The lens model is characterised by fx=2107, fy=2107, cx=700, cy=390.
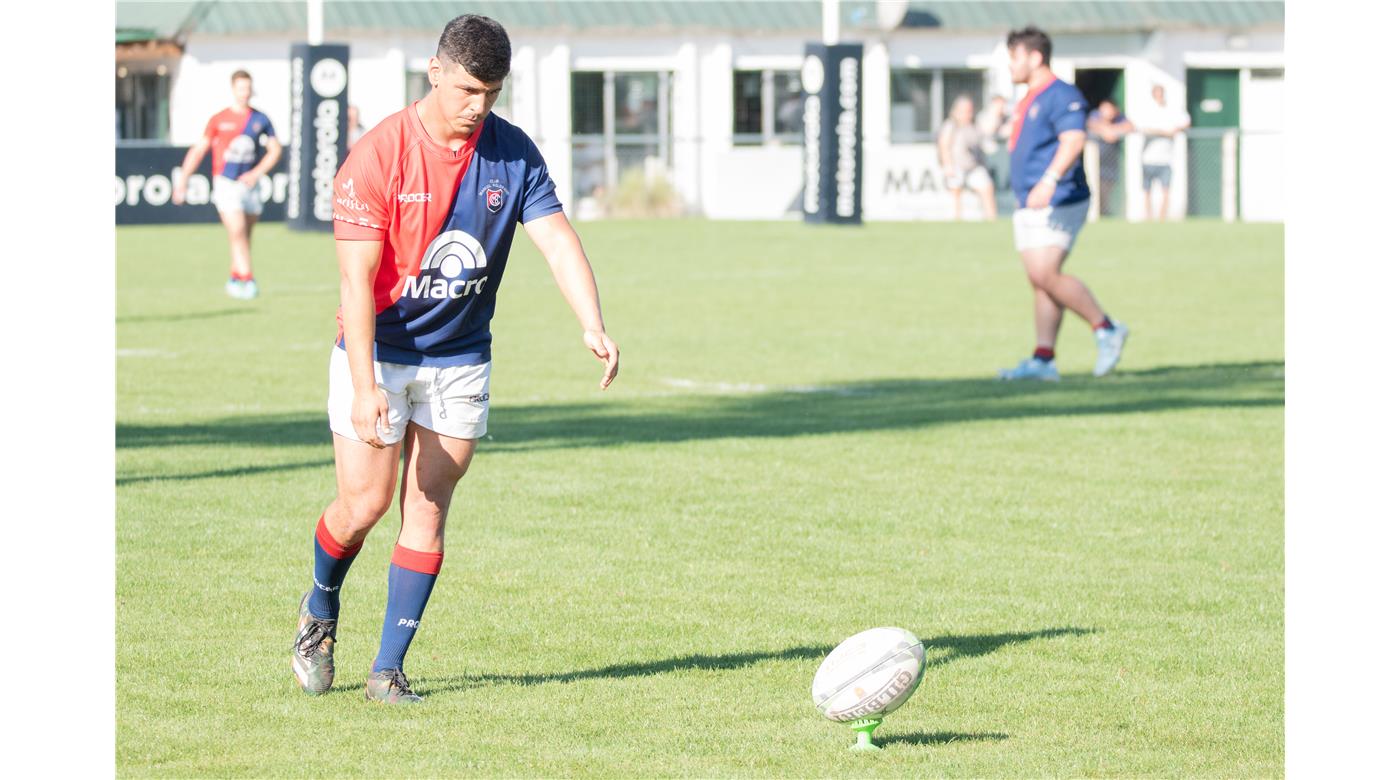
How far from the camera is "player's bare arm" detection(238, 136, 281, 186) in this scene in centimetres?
2062

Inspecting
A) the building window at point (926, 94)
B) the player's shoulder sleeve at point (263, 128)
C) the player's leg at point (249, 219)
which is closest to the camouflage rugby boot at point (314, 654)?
the player's leg at point (249, 219)

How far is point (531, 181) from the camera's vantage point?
19.7 feet

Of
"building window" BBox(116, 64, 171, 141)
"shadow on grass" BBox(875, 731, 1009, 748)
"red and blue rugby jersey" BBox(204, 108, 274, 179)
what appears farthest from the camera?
"building window" BBox(116, 64, 171, 141)

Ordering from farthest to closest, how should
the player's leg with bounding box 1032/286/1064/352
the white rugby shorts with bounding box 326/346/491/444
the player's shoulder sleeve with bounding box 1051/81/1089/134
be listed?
the player's leg with bounding box 1032/286/1064/352
the player's shoulder sleeve with bounding box 1051/81/1089/134
the white rugby shorts with bounding box 326/346/491/444

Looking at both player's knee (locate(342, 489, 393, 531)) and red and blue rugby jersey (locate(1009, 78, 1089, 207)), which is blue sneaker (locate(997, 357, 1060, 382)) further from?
player's knee (locate(342, 489, 393, 531))

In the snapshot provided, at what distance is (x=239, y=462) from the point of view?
10.7 m

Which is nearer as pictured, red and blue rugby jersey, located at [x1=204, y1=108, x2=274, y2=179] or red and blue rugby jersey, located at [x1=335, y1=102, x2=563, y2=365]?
red and blue rugby jersey, located at [x1=335, y1=102, x2=563, y2=365]

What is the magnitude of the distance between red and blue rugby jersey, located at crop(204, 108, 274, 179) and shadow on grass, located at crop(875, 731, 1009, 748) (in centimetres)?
1649

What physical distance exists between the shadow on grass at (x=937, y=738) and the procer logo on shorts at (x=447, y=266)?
1.71 metres

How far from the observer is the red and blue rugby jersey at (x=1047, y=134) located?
14.1 meters

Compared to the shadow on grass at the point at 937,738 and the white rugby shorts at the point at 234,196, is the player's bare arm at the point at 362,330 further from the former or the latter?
the white rugby shorts at the point at 234,196

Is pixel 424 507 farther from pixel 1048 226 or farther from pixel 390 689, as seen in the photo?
pixel 1048 226

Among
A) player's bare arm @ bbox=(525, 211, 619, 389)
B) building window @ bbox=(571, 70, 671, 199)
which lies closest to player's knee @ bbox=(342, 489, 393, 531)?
player's bare arm @ bbox=(525, 211, 619, 389)

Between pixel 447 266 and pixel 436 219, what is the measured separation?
6.0 inches
